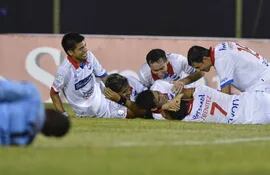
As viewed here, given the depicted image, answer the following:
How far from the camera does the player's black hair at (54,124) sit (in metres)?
7.40

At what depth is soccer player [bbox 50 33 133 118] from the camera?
12.5m

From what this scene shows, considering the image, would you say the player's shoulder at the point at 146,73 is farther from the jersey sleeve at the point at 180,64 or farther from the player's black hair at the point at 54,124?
the player's black hair at the point at 54,124

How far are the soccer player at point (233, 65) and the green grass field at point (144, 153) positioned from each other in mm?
1698

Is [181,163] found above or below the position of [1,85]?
below

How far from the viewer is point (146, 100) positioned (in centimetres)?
1176

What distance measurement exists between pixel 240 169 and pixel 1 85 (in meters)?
1.96

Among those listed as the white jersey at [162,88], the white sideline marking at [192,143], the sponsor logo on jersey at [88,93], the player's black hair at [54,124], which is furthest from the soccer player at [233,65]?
the player's black hair at [54,124]

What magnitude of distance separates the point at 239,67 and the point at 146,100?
1229 millimetres

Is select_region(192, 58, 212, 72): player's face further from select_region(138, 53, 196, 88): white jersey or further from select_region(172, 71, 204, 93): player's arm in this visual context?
select_region(138, 53, 196, 88): white jersey

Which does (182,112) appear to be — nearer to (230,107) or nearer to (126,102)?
(230,107)

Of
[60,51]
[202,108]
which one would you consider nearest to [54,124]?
[202,108]

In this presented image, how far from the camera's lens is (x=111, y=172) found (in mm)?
6336

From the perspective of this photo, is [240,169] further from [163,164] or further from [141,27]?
[141,27]

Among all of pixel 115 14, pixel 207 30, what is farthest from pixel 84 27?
pixel 207 30
